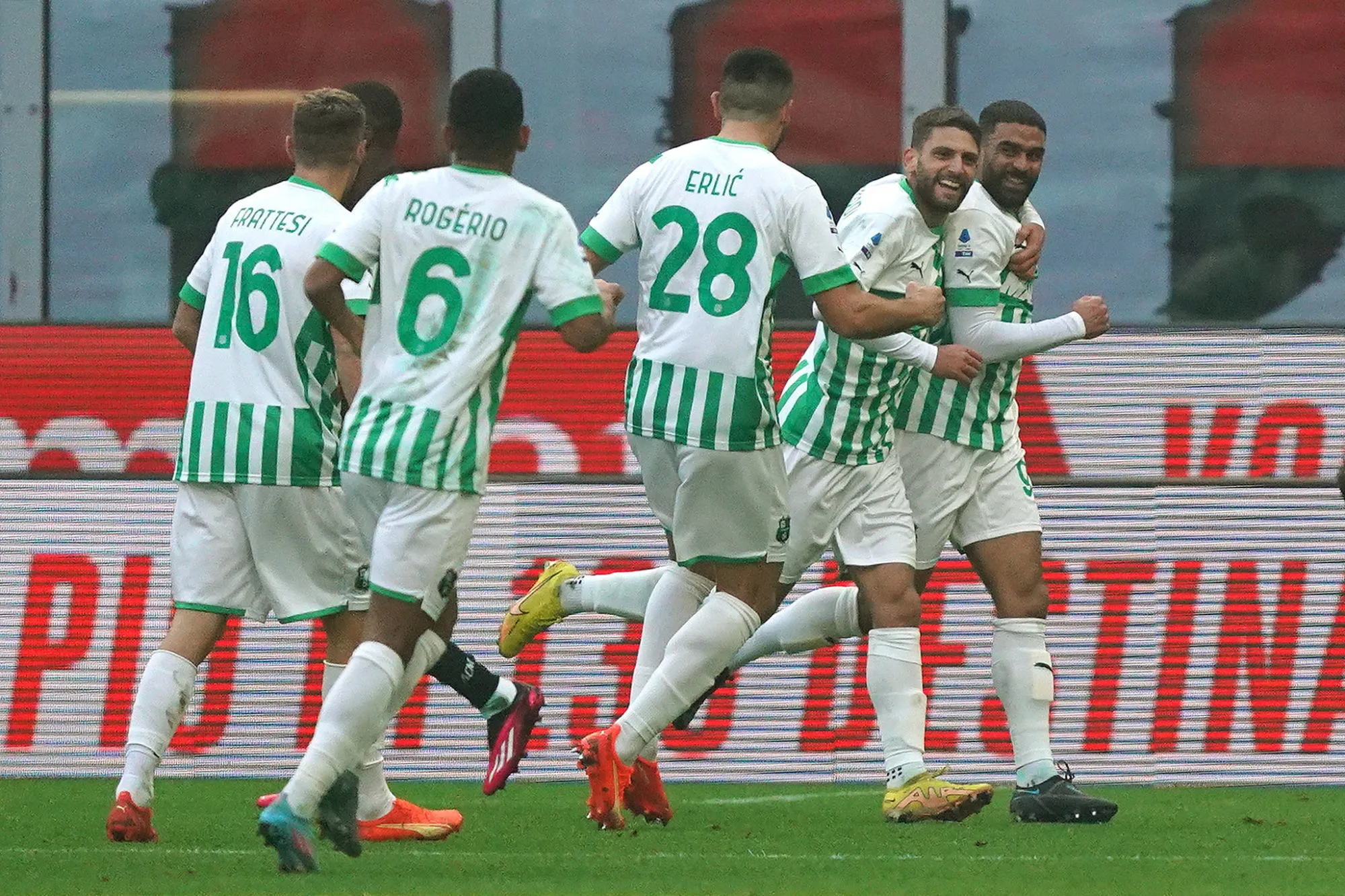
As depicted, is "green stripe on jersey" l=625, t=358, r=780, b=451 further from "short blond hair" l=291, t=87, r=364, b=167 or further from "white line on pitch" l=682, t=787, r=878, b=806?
"white line on pitch" l=682, t=787, r=878, b=806

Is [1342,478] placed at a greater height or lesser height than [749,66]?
lesser

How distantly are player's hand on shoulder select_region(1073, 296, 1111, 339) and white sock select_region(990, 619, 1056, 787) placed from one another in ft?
2.76

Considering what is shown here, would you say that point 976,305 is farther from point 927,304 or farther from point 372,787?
point 372,787

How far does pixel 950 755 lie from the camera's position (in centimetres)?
779

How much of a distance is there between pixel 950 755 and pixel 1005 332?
1.68 m

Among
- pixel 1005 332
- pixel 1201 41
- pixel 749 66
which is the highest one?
pixel 1201 41

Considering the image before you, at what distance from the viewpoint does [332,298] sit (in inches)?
215

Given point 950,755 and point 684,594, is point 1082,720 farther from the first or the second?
point 684,594

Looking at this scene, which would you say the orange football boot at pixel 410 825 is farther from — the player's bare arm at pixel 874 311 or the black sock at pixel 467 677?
the player's bare arm at pixel 874 311

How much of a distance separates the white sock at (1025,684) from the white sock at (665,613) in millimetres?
910

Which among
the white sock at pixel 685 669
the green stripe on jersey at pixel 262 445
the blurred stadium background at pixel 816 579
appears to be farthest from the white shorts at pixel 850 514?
the green stripe on jersey at pixel 262 445

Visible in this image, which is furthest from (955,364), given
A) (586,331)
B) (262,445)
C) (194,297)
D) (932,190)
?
(194,297)

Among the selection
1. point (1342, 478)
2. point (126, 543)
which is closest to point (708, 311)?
point (1342, 478)

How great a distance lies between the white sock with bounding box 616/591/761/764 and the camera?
6.03m
